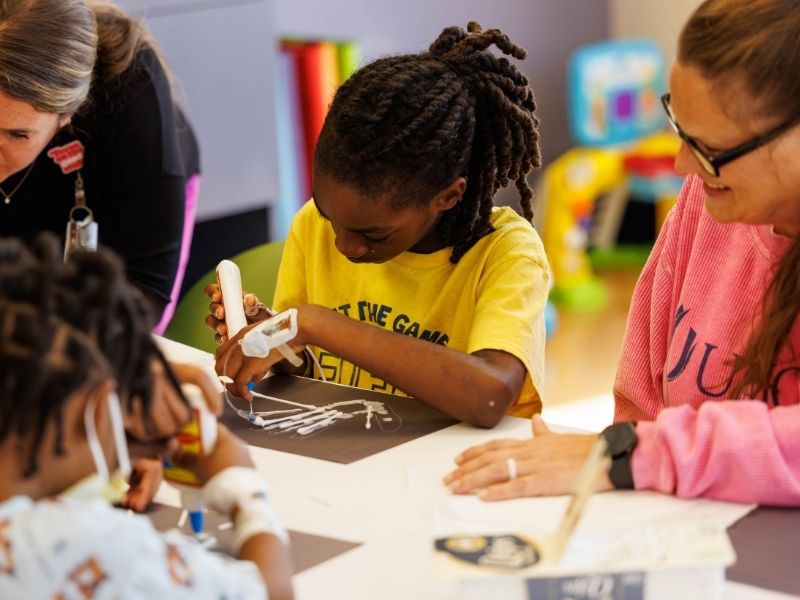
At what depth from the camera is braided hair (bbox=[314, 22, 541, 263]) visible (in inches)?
59.4

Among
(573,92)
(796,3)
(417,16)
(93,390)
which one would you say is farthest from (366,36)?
(93,390)

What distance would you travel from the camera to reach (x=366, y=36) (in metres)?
4.14

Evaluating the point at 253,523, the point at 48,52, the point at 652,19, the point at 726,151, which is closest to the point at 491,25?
the point at 652,19

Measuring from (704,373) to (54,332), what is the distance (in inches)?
32.0

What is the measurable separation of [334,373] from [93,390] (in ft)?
2.73

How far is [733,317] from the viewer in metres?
1.38

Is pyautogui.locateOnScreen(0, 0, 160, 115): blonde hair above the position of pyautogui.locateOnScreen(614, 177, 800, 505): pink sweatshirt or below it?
above

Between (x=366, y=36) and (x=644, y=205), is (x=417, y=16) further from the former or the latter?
(x=644, y=205)

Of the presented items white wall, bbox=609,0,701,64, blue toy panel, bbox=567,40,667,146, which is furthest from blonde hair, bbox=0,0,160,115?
white wall, bbox=609,0,701,64

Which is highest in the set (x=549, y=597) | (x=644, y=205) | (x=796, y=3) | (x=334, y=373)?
(x=796, y=3)

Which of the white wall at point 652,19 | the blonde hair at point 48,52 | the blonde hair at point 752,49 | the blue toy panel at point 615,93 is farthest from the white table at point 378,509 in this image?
the white wall at point 652,19

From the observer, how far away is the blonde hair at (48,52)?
1717 millimetres

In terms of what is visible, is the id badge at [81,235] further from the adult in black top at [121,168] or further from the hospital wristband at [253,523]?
the hospital wristband at [253,523]

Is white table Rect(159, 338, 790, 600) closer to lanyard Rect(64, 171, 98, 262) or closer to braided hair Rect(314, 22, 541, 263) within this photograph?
braided hair Rect(314, 22, 541, 263)
